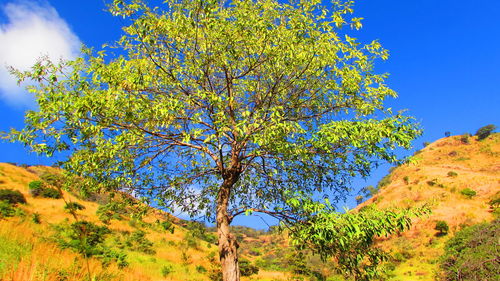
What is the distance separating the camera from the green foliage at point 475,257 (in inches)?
527

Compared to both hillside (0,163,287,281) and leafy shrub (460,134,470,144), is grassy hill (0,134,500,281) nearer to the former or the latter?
hillside (0,163,287,281)

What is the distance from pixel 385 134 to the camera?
7930mm

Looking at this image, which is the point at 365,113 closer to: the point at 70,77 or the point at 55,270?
the point at 70,77

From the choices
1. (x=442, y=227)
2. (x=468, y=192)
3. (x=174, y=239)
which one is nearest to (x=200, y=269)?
(x=174, y=239)

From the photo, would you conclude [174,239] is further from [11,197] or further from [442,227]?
[442,227]

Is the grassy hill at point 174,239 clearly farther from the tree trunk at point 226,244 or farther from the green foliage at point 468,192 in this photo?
the tree trunk at point 226,244

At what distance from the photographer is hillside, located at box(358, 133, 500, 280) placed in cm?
4099

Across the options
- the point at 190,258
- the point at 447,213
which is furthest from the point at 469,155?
the point at 190,258

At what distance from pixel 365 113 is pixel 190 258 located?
105 ft

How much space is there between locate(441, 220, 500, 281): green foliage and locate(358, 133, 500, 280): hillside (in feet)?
6.13

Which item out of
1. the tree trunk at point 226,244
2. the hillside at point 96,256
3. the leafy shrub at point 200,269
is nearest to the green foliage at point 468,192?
the hillside at point 96,256

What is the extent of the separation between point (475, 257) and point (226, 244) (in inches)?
538

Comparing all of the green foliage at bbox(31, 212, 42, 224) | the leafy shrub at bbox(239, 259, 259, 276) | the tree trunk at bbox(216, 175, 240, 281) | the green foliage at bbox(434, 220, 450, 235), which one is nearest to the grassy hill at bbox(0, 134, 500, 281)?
the green foliage at bbox(31, 212, 42, 224)

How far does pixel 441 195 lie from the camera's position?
62562mm
